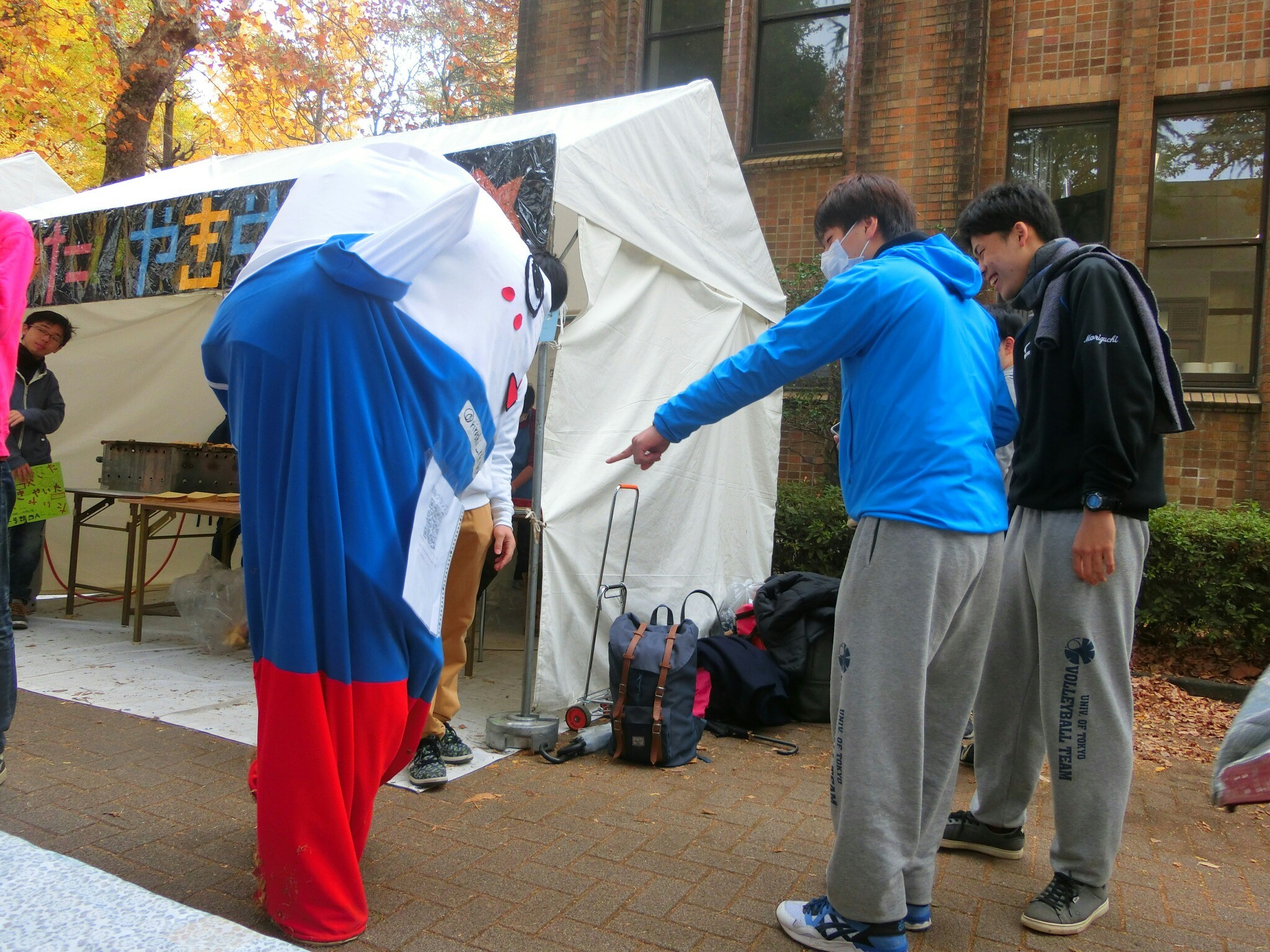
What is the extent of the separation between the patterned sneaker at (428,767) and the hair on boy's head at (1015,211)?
2563 mm

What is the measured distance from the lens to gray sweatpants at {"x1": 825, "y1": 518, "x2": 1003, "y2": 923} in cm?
218

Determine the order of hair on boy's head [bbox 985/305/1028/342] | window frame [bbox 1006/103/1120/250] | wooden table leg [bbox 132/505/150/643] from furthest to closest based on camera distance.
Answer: window frame [bbox 1006/103/1120/250] → wooden table leg [bbox 132/505/150/643] → hair on boy's head [bbox 985/305/1028/342]

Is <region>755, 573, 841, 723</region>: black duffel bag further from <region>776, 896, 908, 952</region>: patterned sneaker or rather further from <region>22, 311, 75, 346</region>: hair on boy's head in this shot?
<region>22, 311, 75, 346</region>: hair on boy's head

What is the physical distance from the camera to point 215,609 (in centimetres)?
567

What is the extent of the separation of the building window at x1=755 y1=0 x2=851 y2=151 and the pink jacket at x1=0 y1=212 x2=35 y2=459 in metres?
7.33

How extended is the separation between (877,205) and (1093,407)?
2.51ft

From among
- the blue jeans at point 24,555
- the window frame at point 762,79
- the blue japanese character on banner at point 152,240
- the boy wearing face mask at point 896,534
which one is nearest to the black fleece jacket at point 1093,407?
the boy wearing face mask at point 896,534

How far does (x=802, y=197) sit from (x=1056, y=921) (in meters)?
7.35

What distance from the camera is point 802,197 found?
28.6ft

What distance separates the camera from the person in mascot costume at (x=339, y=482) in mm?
2027

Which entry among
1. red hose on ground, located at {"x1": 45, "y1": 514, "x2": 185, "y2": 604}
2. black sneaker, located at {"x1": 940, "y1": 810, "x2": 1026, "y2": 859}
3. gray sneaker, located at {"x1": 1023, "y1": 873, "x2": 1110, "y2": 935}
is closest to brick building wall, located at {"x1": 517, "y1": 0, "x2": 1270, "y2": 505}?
red hose on ground, located at {"x1": 45, "y1": 514, "x2": 185, "y2": 604}

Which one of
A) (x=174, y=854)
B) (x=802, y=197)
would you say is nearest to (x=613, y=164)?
(x=174, y=854)

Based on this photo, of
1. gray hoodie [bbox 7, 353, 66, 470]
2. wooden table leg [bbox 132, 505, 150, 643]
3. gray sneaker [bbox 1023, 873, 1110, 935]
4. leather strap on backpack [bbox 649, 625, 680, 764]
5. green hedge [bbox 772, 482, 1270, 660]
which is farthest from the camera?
gray hoodie [bbox 7, 353, 66, 470]

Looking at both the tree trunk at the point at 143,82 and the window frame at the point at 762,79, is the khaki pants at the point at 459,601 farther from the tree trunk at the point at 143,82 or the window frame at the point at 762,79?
the tree trunk at the point at 143,82
